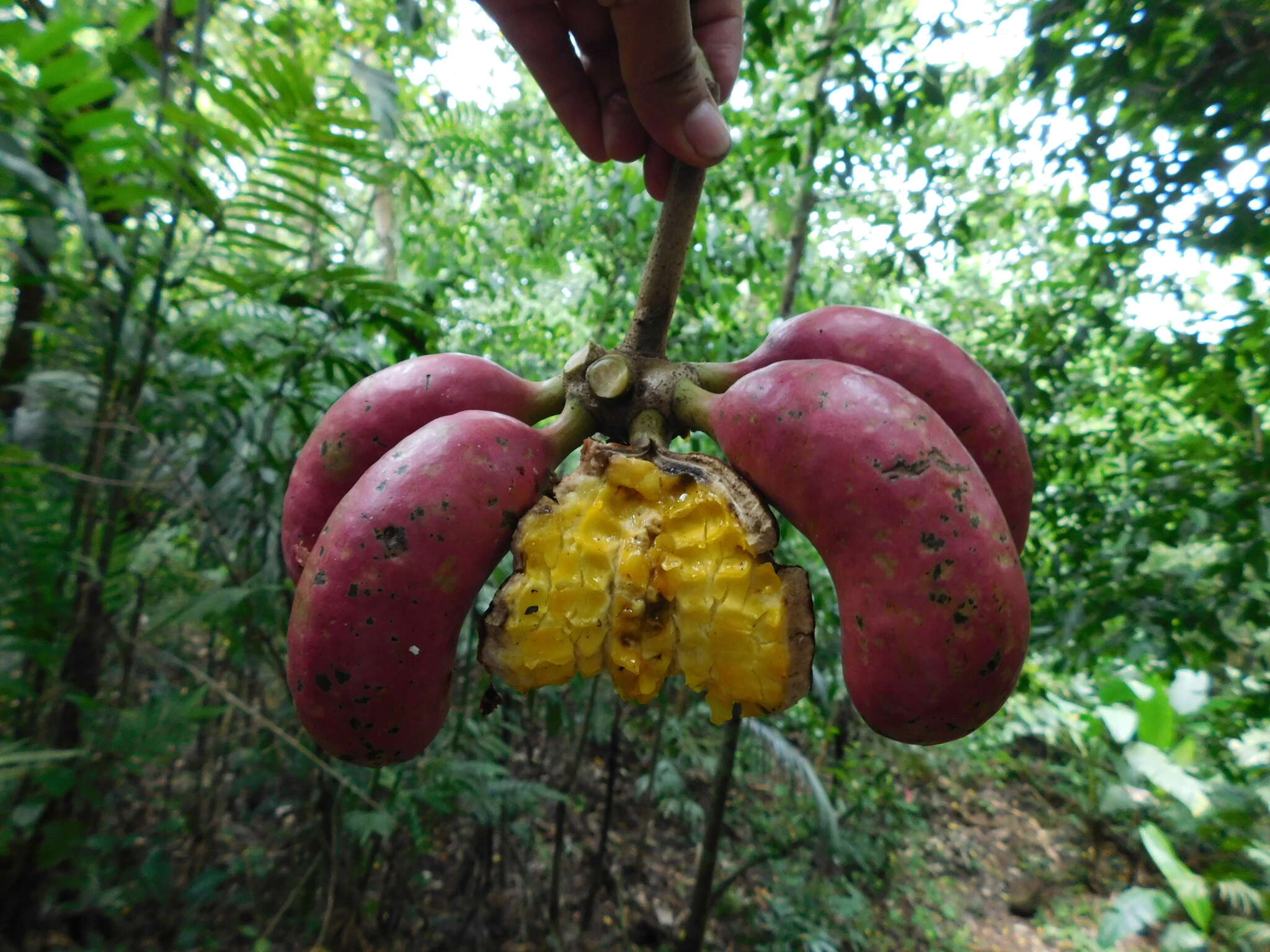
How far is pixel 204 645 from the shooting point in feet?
11.5

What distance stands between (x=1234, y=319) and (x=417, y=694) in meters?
2.14

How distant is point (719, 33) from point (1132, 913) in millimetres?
3921

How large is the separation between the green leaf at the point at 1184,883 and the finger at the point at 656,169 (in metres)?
3.67

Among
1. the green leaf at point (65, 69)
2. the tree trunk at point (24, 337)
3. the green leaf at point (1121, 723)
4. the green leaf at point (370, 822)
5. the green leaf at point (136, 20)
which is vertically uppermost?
the green leaf at point (136, 20)

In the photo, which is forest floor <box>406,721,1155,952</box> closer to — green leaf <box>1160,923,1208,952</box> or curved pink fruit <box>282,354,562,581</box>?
green leaf <box>1160,923,1208,952</box>

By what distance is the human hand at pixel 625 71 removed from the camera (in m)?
0.80

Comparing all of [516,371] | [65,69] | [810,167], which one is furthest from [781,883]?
[65,69]

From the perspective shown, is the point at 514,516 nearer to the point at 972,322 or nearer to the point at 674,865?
the point at 674,865

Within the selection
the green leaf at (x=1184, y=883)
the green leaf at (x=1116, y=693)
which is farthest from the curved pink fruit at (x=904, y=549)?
the green leaf at (x=1184, y=883)

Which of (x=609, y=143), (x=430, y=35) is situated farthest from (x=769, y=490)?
(x=430, y=35)

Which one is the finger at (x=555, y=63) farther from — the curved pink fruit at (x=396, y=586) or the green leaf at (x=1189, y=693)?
the green leaf at (x=1189, y=693)

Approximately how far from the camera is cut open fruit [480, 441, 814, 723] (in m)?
0.59

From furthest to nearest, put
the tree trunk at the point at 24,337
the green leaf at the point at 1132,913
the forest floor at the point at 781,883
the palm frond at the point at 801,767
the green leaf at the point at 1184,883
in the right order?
1. the green leaf at the point at 1132,913
2. the green leaf at the point at 1184,883
3. the forest floor at the point at 781,883
4. the palm frond at the point at 801,767
5. the tree trunk at the point at 24,337

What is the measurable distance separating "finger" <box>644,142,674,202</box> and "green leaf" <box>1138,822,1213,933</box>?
3.67 m
